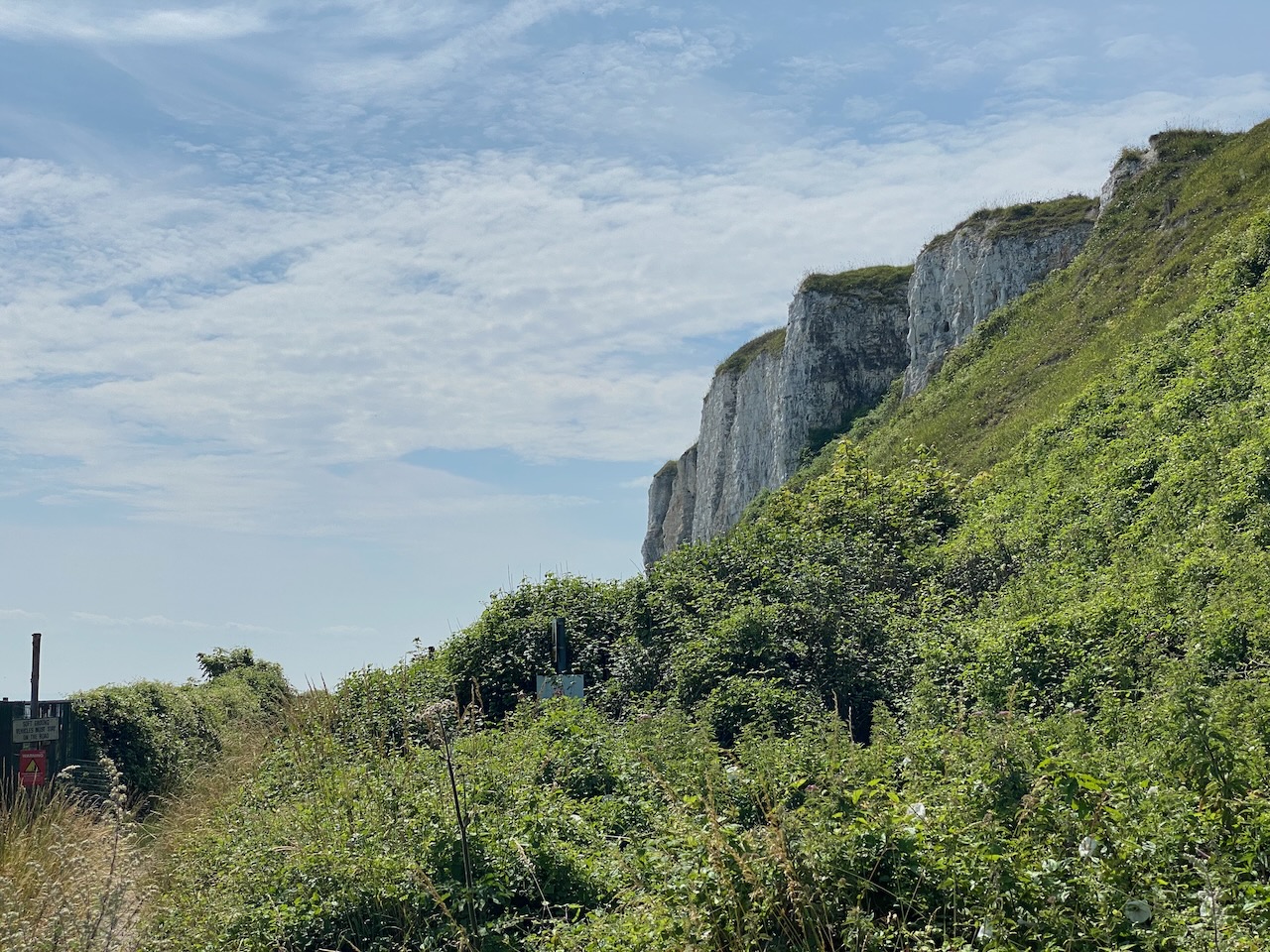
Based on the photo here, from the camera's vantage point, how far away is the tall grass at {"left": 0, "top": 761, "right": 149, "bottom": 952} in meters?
5.54

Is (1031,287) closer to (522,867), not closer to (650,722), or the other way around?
(650,722)

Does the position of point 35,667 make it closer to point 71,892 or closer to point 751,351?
point 71,892

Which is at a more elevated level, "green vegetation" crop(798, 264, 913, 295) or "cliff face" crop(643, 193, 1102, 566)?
"green vegetation" crop(798, 264, 913, 295)

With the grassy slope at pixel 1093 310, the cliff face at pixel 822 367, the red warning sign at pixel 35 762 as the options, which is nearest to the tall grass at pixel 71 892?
the red warning sign at pixel 35 762

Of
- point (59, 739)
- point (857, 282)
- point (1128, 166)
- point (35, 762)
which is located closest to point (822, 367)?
point (857, 282)

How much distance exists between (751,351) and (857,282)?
1198 centimetres

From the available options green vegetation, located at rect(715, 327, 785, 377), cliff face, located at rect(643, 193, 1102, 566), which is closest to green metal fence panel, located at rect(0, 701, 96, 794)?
cliff face, located at rect(643, 193, 1102, 566)

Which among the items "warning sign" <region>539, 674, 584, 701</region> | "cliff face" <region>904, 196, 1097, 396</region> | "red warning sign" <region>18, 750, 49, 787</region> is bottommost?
"red warning sign" <region>18, 750, 49, 787</region>

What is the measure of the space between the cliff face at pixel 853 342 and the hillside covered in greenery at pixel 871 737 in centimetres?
1827

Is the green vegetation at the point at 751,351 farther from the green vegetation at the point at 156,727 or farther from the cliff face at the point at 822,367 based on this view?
the green vegetation at the point at 156,727

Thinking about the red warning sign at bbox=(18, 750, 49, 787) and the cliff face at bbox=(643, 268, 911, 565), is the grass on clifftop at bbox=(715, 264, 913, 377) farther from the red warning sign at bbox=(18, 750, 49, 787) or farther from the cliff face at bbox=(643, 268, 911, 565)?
the red warning sign at bbox=(18, 750, 49, 787)

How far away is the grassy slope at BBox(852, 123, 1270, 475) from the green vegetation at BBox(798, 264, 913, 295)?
1371 centimetres

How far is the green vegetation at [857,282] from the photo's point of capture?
174 ft

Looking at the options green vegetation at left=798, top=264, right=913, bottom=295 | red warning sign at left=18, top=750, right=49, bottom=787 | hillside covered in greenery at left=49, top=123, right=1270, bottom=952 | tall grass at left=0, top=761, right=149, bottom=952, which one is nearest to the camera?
hillside covered in greenery at left=49, top=123, right=1270, bottom=952
